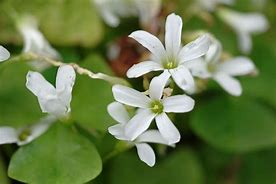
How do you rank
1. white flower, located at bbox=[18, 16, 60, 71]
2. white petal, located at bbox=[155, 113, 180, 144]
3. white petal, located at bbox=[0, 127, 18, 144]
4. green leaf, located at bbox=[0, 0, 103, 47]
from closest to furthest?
white petal, located at bbox=[155, 113, 180, 144], white petal, located at bbox=[0, 127, 18, 144], white flower, located at bbox=[18, 16, 60, 71], green leaf, located at bbox=[0, 0, 103, 47]

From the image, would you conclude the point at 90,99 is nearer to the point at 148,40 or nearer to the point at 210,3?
the point at 148,40

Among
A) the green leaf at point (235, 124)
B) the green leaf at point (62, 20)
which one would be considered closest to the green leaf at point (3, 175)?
the green leaf at point (62, 20)

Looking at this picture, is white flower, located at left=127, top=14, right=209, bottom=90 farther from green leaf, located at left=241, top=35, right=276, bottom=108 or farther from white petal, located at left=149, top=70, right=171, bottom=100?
green leaf, located at left=241, top=35, right=276, bottom=108

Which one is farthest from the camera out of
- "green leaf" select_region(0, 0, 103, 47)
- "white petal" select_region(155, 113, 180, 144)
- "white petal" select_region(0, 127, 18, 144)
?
"green leaf" select_region(0, 0, 103, 47)

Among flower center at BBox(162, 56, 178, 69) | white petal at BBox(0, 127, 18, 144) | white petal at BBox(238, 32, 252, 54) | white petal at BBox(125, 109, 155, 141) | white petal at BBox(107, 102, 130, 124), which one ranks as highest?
flower center at BBox(162, 56, 178, 69)

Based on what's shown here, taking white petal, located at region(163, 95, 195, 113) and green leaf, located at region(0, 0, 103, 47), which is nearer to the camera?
white petal, located at region(163, 95, 195, 113)

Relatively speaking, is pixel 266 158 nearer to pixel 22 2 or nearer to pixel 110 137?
pixel 110 137

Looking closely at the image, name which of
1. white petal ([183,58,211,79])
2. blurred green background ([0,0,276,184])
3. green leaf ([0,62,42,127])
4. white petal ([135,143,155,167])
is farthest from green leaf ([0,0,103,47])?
white petal ([135,143,155,167])
